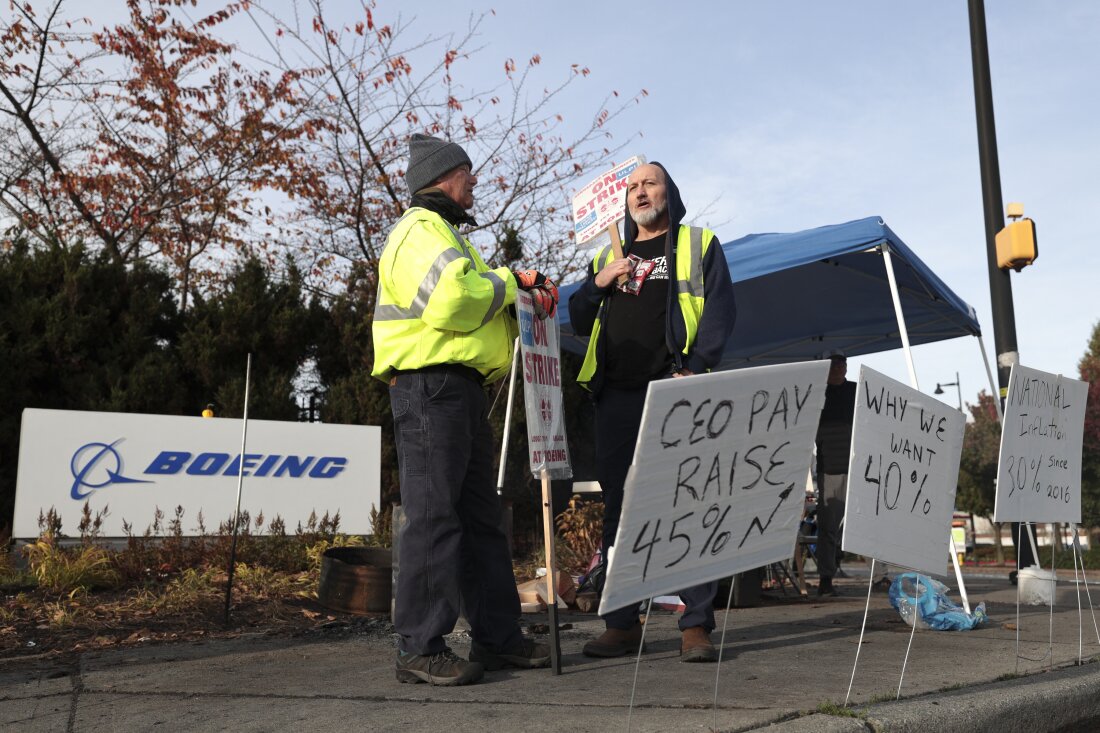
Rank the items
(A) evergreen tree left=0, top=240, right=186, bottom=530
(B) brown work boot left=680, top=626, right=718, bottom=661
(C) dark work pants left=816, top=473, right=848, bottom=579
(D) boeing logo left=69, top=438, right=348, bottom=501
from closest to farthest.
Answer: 1. (B) brown work boot left=680, top=626, right=718, bottom=661
2. (D) boeing logo left=69, top=438, right=348, bottom=501
3. (C) dark work pants left=816, top=473, right=848, bottom=579
4. (A) evergreen tree left=0, top=240, right=186, bottom=530

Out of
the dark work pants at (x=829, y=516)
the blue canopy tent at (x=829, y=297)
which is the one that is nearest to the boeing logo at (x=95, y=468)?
the blue canopy tent at (x=829, y=297)

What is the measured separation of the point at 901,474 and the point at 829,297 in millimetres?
5361

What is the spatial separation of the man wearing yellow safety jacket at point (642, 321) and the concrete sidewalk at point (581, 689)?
621mm

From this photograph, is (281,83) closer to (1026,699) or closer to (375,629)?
(375,629)

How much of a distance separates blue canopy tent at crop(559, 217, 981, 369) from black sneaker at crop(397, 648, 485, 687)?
3.64 metres

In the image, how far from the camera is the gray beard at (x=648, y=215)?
436 centimetres

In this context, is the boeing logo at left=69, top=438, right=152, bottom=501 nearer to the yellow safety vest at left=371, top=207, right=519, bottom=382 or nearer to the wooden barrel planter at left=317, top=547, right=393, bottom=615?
the wooden barrel planter at left=317, top=547, right=393, bottom=615

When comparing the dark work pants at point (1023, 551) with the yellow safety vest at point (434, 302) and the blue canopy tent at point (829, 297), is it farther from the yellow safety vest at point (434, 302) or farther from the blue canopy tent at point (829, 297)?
the yellow safety vest at point (434, 302)

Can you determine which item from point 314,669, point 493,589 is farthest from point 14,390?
point 493,589

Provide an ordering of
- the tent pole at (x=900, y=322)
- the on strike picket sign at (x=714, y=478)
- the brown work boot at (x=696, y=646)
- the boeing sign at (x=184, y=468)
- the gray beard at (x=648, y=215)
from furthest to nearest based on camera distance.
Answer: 1. the boeing sign at (x=184, y=468)
2. the tent pole at (x=900, y=322)
3. the gray beard at (x=648, y=215)
4. the brown work boot at (x=696, y=646)
5. the on strike picket sign at (x=714, y=478)

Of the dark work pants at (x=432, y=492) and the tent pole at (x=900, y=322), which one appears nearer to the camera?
the dark work pants at (x=432, y=492)

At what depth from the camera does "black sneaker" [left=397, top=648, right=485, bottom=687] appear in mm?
3309

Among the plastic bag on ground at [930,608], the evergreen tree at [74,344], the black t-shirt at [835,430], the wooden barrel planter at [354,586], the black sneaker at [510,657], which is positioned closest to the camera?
the black sneaker at [510,657]

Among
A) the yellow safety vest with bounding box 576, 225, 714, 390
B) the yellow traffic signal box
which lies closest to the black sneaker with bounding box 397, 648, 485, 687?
the yellow safety vest with bounding box 576, 225, 714, 390
